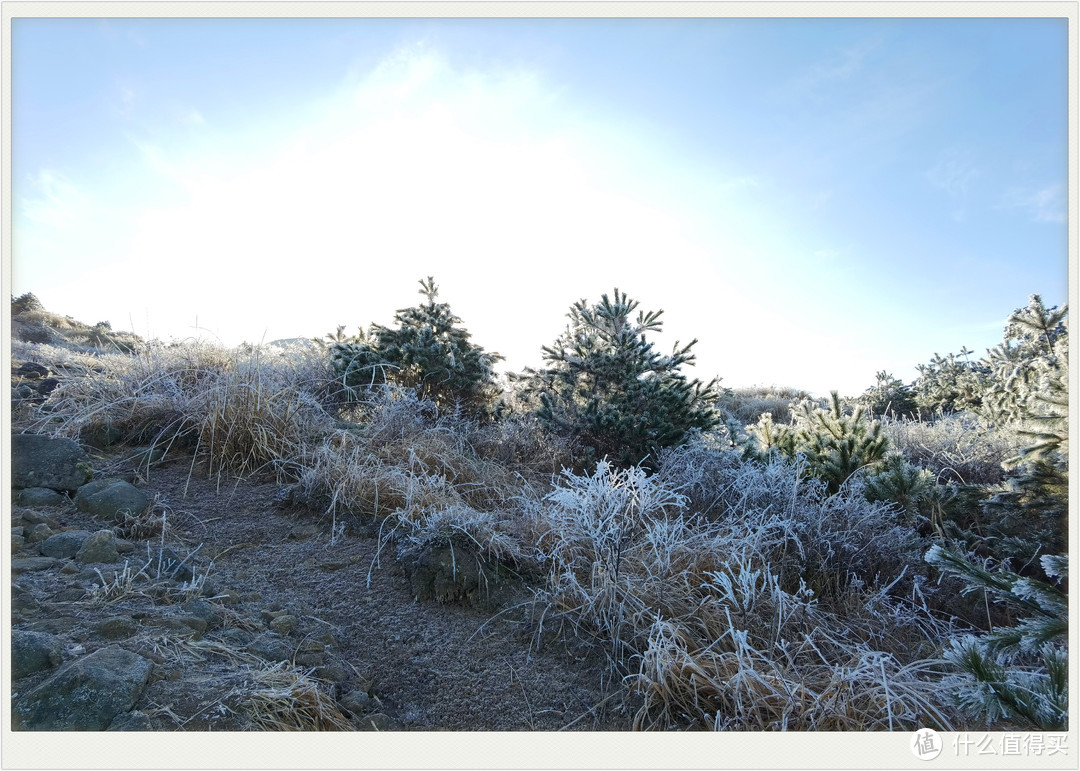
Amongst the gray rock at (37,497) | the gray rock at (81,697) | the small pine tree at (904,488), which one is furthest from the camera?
the small pine tree at (904,488)

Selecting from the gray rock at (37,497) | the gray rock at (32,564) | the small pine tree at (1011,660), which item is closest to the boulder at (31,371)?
the gray rock at (37,497)

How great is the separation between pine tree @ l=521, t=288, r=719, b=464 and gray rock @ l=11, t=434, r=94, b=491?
360cm

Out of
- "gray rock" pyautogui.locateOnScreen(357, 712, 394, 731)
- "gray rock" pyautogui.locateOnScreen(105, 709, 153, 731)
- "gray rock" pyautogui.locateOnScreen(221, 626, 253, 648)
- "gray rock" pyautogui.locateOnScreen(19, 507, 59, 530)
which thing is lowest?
"gray rock" pyautogui.locateOnScreen(357, 712, 394, 731)

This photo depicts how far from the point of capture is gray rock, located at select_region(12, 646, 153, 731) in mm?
1759

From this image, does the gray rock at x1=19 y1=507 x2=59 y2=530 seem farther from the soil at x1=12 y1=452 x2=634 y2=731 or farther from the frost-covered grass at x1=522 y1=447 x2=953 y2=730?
the frost-covered grass at x1=522 y1=447 x2=953 y2=730

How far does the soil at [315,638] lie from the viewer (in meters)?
2.02

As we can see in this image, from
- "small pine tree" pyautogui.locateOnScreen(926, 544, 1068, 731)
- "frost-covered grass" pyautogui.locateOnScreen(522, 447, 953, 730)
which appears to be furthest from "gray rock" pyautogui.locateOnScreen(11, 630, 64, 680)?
"small pine tree" pyautogui.locateOnScreen(926, 544, 1068, 731)

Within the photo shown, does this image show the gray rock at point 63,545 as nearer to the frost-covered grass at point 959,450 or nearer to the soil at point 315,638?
the soil at point 315,638

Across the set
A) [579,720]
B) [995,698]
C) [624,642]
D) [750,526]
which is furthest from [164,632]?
[750,526]

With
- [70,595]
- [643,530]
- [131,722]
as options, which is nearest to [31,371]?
[70,595]

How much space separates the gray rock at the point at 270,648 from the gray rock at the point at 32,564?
1046mm

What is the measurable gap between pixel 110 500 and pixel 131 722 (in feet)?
5.96
